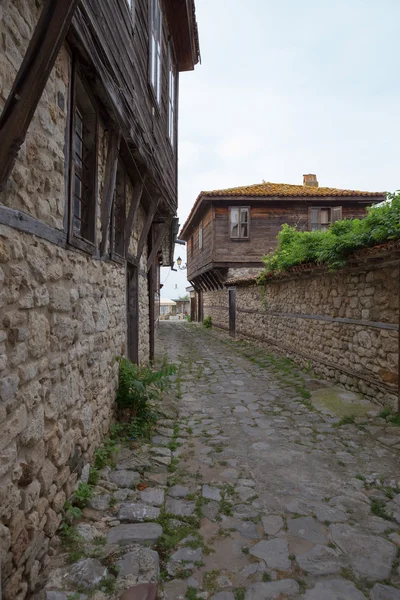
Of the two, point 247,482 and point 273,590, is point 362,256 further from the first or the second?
point 273,590

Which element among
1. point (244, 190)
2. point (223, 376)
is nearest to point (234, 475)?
point (223, 376)

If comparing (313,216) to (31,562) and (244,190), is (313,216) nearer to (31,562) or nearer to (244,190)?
(244,190)

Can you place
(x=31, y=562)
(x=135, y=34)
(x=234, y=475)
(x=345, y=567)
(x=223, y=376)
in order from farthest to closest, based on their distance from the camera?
1. (x=223, y=376)
2. (x=135, y=34)
3. (x=234, y=475)
4. (x=345, y=567)
5. (x=31, y=562)

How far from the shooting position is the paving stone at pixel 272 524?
8.46 ft

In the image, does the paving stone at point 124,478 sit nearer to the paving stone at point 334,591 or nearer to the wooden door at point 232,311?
the paving stone at point 334,591

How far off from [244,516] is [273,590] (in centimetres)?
72

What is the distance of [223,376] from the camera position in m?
7.73

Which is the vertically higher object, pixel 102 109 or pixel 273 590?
pixel 102 109

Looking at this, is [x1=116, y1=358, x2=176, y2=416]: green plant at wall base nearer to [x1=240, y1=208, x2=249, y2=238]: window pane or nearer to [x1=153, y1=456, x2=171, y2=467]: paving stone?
[x1=153, y1=456, x2=171, y2=467]: paving stone

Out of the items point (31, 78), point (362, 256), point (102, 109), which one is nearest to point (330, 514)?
point (31, 78)

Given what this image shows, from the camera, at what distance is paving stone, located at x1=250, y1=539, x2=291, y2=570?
2256 mm

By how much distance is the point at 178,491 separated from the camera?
3107 millimetres

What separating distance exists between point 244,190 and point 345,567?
14958mm

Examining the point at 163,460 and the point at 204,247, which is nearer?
the point at 163,460
